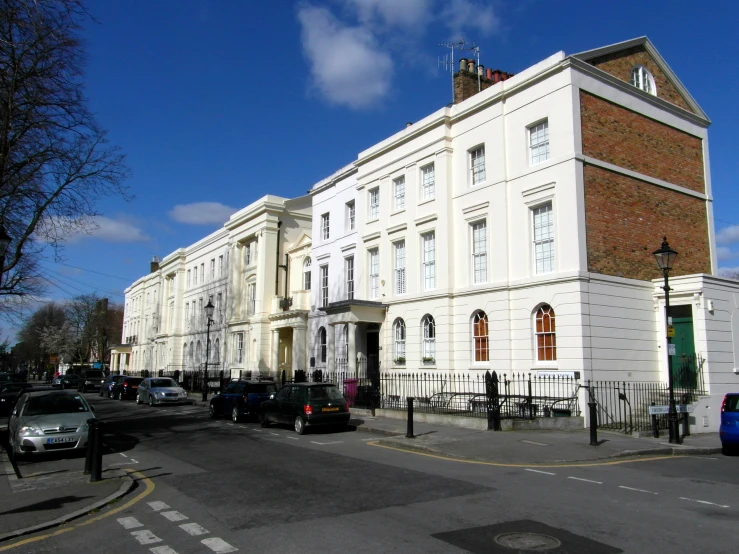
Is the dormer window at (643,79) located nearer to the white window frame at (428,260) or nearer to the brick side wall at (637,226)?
the brick side wall at (637,226)

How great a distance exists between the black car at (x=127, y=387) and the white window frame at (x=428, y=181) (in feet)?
74.6

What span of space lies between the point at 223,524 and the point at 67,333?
330ft

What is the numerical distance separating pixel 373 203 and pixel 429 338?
26.6 ft

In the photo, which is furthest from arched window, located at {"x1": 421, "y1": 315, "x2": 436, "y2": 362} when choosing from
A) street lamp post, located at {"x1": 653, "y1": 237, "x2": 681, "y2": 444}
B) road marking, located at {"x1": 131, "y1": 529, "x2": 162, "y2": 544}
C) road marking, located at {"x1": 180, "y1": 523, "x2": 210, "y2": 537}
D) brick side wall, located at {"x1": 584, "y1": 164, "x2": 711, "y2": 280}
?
road marking, located at {"x1": 131, "y1": 529, "x2": 162, "y2": 544}

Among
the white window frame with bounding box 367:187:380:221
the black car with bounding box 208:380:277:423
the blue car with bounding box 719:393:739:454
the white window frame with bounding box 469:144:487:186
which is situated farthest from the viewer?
the white window frame with bounding box 367:187:380:221

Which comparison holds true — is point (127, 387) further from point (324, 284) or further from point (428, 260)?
point (428, 260)

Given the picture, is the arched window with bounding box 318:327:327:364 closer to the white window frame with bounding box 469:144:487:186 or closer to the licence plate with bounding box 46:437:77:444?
the white window frame with bounding box 469:144:487:186

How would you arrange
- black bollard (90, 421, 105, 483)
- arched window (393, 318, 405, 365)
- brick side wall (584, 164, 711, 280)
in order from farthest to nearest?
1. arched window (393, 318, 405, 365)
2. brick side wall (584, 164, 711, 280)
3. black bollard (90, 421, 105, 483)

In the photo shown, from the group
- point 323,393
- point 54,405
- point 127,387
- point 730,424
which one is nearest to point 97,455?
point 54,405

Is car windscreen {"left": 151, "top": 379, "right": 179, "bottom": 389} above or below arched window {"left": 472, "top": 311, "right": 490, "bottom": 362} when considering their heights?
below

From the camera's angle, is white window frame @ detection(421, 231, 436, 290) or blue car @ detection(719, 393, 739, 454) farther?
white window frame @ detection(421, 231, 436, 290)

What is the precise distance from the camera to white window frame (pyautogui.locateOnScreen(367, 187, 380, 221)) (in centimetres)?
2896

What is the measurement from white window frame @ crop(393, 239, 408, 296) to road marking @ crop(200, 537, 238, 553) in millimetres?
20289

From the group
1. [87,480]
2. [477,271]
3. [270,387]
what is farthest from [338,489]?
[477,271]
